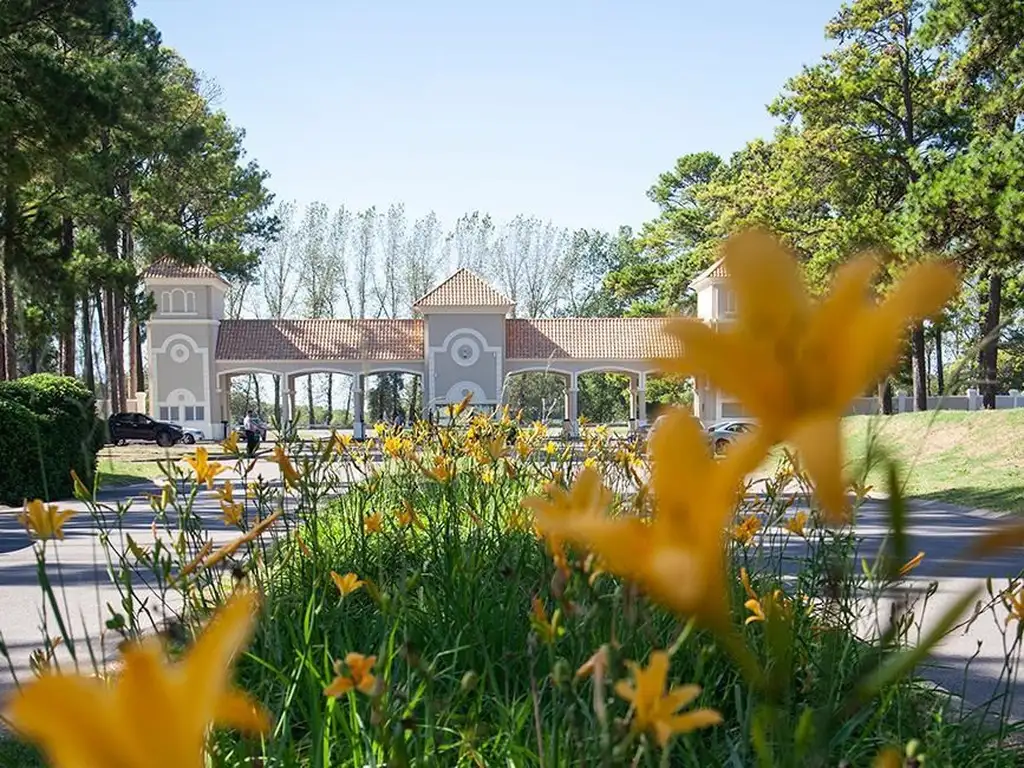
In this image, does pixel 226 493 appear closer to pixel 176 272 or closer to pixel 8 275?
pixel 8 275

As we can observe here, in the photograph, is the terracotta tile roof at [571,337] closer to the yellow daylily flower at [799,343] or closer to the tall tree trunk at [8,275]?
the tall tree trunk at [8,275]

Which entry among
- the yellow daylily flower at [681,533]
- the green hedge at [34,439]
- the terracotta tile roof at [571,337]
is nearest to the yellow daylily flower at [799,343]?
the yellow daylily flower at [681,533]

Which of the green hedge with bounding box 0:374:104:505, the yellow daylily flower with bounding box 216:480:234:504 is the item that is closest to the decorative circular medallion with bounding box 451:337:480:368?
the green hedge with bounding box 0:374:104:505

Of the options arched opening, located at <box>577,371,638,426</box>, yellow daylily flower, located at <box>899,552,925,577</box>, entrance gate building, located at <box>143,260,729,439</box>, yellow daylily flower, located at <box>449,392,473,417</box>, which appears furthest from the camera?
arched opening, located at <box>577,371,638,426</box>

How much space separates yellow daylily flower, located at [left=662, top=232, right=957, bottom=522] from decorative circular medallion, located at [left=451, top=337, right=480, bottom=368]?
32731mm

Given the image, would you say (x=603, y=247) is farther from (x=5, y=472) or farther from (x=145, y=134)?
(x=5, y=472)

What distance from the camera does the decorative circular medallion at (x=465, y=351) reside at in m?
33.1

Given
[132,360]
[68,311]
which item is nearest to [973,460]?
[68,311]

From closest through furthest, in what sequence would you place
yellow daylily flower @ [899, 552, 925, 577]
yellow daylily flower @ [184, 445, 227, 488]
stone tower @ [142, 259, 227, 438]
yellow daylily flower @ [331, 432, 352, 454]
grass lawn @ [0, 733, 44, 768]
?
1. yellow daylily flower @ [899, 552, 925, 577]
2. yellow daylily flower @ [331, 432, 352, 454]
3. yellow daylily flower @ [184, 445, 227, 488]
4. grass lawn @ [0, 733, 44, 768]
5. stone tower @ [142, 259, 227, 438]

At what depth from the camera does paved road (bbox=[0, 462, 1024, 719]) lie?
8.01 ft

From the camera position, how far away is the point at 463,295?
109ft

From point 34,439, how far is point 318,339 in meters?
23.1

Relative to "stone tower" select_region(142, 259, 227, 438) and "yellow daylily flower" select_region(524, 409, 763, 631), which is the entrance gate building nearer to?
"stone tower" select_region(142, 259, 227, 438)

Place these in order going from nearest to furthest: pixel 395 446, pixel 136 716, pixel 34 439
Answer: pixel 136 716, pixel 395 446, pixel 34 439
